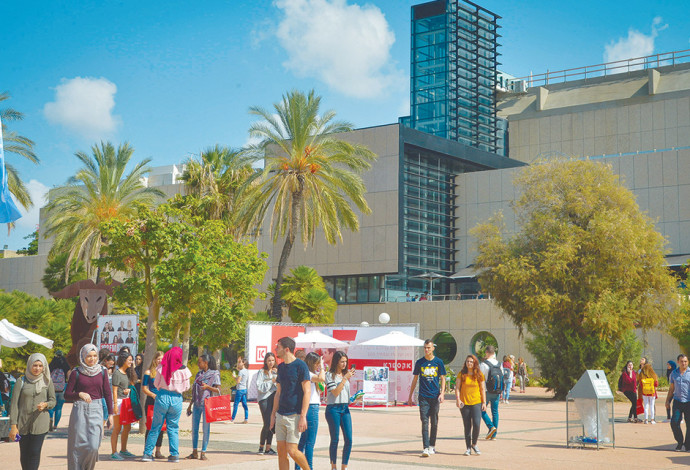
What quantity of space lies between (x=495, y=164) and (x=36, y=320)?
3298 cm

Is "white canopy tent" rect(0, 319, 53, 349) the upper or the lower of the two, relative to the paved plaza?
upper

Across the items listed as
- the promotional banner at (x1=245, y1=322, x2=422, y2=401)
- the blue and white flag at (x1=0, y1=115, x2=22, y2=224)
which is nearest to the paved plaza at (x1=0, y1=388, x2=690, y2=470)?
the blue and white flag at (x1=0, y1=115, x2=22, y2=224)

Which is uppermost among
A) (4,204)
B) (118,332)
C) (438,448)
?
(4,204)

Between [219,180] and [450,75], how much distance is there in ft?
104

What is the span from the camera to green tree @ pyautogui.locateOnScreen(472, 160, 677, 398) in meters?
29.8

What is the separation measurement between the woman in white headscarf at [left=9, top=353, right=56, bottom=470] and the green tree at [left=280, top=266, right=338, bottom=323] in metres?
31.2

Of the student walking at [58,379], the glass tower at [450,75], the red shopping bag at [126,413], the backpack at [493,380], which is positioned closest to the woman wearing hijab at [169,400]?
the red shopping bag at [126,413]

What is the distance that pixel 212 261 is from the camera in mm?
21922

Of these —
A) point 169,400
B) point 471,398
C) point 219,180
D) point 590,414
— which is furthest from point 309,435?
point 219,180

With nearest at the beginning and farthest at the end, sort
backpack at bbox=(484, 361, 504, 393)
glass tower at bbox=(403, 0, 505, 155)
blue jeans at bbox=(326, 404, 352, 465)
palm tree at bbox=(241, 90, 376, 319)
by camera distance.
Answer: blue jeans at bbox=(326, 404, 352, 465)
backpack at bbox=(484, 361, 504, 393)
palm tree at bbox=(241, 90, 376, 319)
glass tower at bbox=(403, 0, 505, 155)

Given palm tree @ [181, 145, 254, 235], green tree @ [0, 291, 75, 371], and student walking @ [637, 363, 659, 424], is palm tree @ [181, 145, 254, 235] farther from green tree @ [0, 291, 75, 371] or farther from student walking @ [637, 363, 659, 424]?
student walking @ [637, 363, 659, 424]

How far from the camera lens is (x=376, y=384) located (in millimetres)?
26844

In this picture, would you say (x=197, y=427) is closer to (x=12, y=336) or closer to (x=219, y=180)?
(x=12, y=336)

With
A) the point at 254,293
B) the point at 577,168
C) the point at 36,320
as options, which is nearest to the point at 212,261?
the point at 254,293
